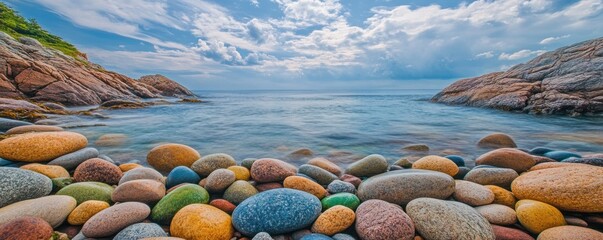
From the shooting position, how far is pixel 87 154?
178 inches

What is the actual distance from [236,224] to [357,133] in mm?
8018

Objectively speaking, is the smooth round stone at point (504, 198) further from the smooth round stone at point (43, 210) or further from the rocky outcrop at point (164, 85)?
the rocky outcrop at point (164, 85)

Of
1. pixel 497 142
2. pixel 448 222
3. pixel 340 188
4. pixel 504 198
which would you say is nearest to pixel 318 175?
pixel 340 188

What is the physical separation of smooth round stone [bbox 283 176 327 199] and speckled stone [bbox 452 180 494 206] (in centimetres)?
167

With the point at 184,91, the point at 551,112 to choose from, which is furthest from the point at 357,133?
the point at 184,91

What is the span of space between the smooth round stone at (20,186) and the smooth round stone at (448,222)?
4.18 meters

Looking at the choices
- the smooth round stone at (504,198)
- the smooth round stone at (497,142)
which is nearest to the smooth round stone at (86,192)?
the smooth round stone at (504,198)

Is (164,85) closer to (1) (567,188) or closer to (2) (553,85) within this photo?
(2) (553,85)

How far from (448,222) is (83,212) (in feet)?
11.8

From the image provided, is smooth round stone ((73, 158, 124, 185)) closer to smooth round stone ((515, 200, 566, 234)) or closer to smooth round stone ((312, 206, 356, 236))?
smooth round stone ((312, 206, 356, 236))

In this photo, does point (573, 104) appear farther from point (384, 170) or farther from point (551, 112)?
point (384, 170)

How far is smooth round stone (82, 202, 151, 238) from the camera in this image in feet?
7.49

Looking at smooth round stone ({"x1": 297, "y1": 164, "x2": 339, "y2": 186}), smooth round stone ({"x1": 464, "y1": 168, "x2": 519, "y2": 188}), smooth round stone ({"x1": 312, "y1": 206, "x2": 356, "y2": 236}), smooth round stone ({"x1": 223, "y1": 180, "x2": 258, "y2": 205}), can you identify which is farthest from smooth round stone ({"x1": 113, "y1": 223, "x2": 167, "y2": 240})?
smooth round stone ({"x1": 464, "y1": 168, "x2": 519, "y2": 188})

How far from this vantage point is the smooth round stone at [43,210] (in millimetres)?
2326
